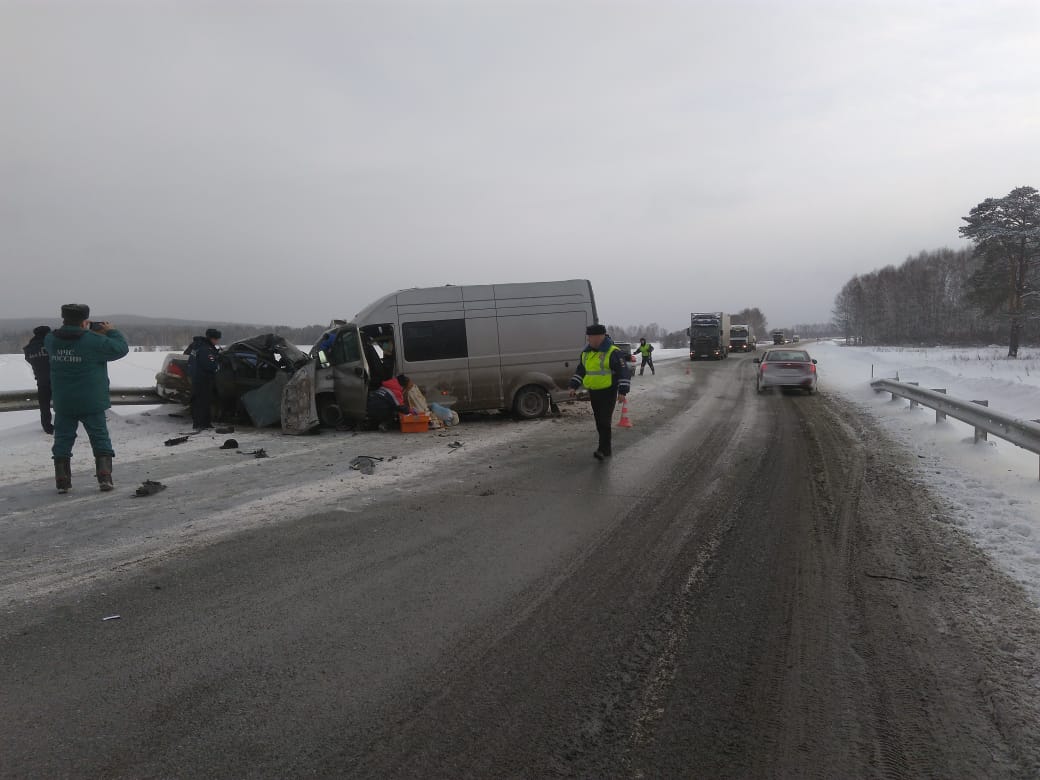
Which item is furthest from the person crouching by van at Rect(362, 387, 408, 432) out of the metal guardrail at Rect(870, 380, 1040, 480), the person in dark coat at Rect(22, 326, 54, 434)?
the metal guardrail at Rect(870, 380, 1040, 480)

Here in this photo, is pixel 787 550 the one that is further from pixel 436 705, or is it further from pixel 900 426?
pixel 900 426

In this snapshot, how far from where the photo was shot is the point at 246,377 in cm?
1085

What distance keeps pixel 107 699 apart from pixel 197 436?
8.08m

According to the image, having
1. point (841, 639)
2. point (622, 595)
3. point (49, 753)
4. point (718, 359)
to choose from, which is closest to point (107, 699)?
point (49, 753)

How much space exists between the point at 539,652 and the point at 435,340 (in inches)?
340

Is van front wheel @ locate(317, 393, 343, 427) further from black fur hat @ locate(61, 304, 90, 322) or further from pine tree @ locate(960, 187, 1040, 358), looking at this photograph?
pine tree @ locate(960, 187, 1040, 358)

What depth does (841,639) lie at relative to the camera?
2.99 m

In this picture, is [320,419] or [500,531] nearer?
[500,531]

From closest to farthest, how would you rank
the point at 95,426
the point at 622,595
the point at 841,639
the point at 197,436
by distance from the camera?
the point at 841,639, the point at 622,595, the point at 95,426, the point at 197,436

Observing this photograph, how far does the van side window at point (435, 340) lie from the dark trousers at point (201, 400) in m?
3.64

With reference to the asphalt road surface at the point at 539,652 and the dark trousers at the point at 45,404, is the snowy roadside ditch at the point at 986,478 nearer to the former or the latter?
the asphalt road surface at the point at 539,652

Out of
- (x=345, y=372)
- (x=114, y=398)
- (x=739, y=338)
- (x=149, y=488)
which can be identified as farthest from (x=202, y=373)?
(x=739, y=338)

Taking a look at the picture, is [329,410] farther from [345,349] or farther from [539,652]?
[539,652]

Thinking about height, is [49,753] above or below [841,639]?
above
